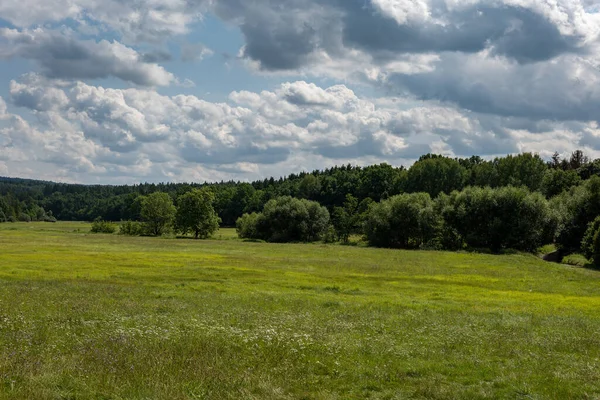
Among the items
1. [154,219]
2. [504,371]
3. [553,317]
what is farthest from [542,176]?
[504,371]

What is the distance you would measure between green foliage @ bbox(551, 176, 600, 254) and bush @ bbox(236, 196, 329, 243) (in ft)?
200

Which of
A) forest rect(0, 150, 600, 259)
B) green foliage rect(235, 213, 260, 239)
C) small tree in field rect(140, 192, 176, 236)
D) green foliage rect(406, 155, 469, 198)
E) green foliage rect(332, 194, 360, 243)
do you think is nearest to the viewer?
forest rect(0, 150, 600, 259)

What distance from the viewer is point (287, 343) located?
1756 centimetres

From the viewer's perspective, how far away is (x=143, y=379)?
13281mm

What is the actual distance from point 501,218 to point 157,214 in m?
99.4

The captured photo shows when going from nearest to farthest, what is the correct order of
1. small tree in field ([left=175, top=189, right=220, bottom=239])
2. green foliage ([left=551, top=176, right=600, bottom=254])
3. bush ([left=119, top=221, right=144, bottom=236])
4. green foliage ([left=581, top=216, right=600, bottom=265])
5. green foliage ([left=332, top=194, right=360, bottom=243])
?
1. green foliage ([left=581, top=216, right=600, bottom=265])
2. green foliage ([left=551, top=176, right=600, bottom=254])
3. green foliage ([left=332, top=194, right=360, bottom=243])
4. small tree in field ([left=175, top=189, right=220, bottom=239])
5. bush ([left=119, top=221, right=144, bottom=236])

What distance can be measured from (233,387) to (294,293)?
2119 centimetres

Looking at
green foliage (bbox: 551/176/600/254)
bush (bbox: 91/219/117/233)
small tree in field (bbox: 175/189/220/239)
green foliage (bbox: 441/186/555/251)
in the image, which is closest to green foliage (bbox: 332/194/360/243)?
small tree in field (bbox: 175/189/220/239)

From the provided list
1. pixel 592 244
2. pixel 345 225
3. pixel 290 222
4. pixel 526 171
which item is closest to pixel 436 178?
pixel 526 171

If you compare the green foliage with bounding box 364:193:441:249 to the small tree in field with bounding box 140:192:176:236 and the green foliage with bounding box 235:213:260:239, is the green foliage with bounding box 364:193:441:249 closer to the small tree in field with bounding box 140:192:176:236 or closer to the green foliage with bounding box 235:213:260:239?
the green foliage with bounding box 235:213:260:239

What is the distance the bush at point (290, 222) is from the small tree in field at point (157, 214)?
2880 centimetres

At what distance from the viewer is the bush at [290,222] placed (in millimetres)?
134625

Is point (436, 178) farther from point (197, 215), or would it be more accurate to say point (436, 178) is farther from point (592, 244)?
point (592, 244)

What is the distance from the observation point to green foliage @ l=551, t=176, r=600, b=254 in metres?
89.6
